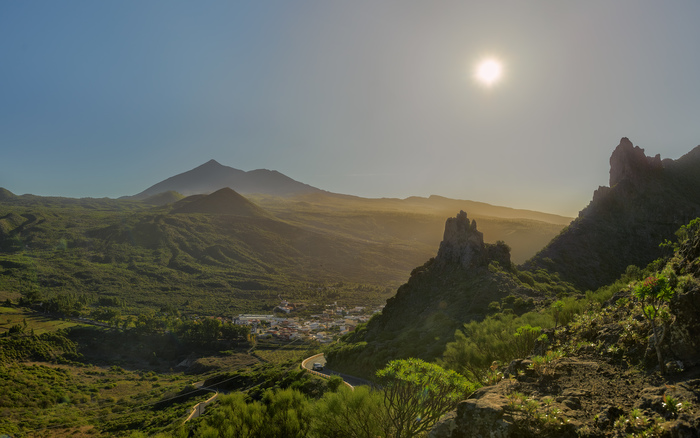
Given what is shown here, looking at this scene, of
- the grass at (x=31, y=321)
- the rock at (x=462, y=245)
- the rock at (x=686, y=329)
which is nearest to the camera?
the rock at (x=686, y=329)

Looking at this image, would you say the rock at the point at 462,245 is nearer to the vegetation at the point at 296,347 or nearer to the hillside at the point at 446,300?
the hillside at the point at 446,300

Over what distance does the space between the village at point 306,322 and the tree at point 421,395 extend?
60.6 metres

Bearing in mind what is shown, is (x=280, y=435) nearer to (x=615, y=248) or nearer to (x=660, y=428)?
(x=660, y=428)

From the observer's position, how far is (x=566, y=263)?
49.6 metres

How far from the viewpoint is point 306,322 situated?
95.7m

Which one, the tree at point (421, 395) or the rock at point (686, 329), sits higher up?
the rock at point (686, 329)

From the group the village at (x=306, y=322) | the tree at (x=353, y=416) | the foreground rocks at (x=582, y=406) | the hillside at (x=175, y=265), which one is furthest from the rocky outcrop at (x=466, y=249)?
the hillside at (x=175, y=265)

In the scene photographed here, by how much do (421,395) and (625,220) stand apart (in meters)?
56.3

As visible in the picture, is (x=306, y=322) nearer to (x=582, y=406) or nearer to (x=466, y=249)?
(x=466, y=249)

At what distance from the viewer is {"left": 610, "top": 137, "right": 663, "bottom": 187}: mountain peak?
56375 mm

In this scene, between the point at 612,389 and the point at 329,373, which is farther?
the point at 329,373

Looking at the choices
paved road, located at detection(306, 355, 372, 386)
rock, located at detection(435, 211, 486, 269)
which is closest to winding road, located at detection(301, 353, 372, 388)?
paved road, located at detection(306, 355, 372, 386)

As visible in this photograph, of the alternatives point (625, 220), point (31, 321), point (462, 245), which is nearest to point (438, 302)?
point (462, 245)

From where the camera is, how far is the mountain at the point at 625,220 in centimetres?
4828
